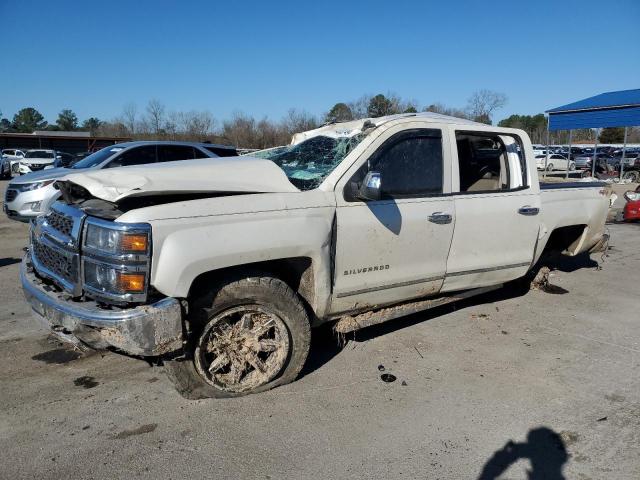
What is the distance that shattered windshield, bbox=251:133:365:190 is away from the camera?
12.5 ft

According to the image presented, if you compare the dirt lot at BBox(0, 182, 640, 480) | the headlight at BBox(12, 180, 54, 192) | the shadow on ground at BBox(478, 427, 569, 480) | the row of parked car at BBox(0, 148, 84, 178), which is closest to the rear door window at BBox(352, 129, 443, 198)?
the dirt lot at BBox(0, 182, 640, 480)

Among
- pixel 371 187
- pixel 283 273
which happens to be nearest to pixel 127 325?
pixel 283 273

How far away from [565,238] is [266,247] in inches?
171

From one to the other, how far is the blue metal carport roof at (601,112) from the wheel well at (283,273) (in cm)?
2240

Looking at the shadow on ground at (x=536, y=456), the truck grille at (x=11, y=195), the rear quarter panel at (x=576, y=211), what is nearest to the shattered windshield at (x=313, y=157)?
the shadow on ground at (x=536, y=456)

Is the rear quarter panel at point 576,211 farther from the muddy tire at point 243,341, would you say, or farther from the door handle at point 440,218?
the muddy tire at point 243,341

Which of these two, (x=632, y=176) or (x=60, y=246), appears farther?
(x=632, y=176)

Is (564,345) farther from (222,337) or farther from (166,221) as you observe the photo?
(166,221)

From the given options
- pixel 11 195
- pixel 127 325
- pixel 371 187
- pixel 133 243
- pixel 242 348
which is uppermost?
pixel 371 187

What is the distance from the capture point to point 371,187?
3469 millimetres

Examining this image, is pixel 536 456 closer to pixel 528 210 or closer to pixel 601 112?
pixel 528 210

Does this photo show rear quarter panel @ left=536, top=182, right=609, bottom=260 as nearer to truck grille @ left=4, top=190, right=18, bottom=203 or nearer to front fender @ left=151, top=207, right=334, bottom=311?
front fender @ left=151, top=207, right=334, bottom=311

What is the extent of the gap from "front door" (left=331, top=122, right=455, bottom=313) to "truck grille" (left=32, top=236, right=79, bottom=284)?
1.75m

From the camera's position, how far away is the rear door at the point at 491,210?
14.3ft
